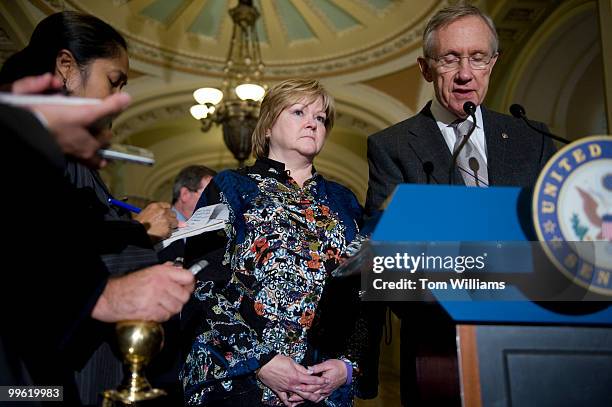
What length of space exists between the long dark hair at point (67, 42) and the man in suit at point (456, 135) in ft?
2.39

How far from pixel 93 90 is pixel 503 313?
3.43 feet

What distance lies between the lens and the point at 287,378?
1279mm

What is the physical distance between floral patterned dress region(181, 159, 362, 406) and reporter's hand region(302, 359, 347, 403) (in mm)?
30

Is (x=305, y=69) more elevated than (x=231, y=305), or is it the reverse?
(x=305, y=69)

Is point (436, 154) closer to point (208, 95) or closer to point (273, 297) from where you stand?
point (273, 297)

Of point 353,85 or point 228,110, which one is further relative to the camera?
point 353,85

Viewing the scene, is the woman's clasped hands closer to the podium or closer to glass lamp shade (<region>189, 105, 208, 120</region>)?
the podium

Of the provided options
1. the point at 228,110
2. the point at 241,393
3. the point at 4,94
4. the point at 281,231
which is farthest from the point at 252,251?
the point at 228,110

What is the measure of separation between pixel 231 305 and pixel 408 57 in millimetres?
6485

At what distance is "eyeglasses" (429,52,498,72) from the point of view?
4.78 feet

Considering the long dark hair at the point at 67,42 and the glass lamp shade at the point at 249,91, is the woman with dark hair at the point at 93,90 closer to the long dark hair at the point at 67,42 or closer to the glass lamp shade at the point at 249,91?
the long dark hair at the point at 67,42

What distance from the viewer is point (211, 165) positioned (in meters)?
10.4

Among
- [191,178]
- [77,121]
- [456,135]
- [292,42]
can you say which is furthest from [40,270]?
[292,42]

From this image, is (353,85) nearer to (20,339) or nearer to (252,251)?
(252,251)
